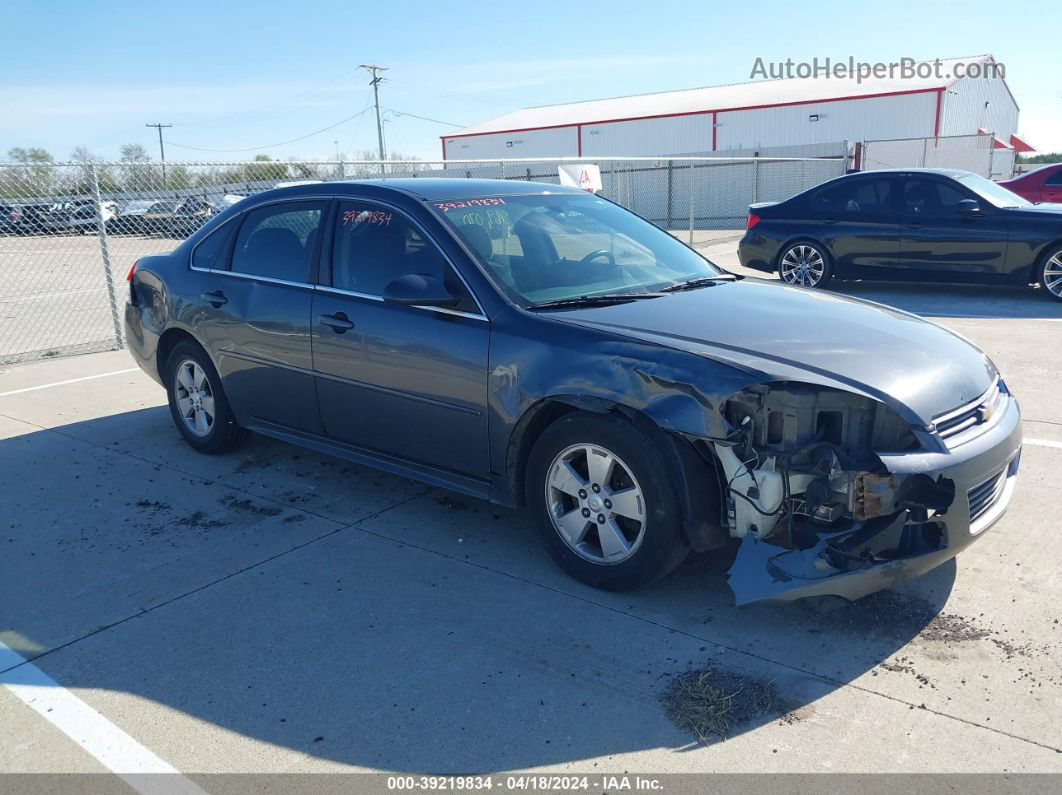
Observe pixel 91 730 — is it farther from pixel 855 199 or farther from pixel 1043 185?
pixel 1043 185

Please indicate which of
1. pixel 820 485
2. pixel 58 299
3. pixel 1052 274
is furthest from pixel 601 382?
pixel 58 299

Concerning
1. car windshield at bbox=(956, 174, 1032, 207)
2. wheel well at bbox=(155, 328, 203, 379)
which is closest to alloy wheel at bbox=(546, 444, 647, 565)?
wheel well at bbox=(155, 328, 203, 379)

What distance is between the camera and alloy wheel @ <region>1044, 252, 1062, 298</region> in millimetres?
10156

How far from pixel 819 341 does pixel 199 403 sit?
13.4 feet

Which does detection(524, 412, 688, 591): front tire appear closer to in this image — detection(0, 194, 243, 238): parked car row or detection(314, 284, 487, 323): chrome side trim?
detection(314, 284, 487, 323): chrome side trim

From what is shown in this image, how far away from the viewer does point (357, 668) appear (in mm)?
3326

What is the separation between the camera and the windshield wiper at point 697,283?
177 inches

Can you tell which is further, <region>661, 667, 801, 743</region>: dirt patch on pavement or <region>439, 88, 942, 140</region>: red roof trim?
<region>439, 88, 942, 140</region>: red roof trim

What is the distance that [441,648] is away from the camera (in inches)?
136

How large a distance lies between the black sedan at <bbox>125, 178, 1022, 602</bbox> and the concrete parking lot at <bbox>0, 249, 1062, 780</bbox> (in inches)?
12.7

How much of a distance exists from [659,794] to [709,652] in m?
0.83

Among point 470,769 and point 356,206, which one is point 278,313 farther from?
point 470,769

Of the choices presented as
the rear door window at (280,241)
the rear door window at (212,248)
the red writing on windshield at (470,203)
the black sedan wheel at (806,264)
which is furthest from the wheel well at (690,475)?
the black sedan wheel at (806,264)

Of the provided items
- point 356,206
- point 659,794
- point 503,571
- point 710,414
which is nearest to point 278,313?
point 356,206
